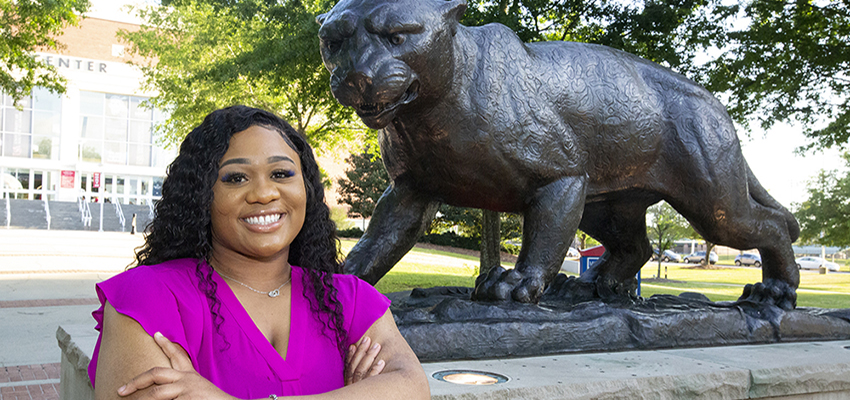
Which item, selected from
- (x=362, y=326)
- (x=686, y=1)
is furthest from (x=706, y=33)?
(x=362, y=326)

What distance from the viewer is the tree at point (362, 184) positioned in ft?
97.9

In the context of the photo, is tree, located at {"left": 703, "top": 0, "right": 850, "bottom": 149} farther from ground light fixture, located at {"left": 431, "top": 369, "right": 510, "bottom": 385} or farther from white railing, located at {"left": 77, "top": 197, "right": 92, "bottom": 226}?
white railing, located at {"left": 77, "top": 197, "right": 92, "bottom": 226}

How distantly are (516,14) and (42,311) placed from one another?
679 centimetres

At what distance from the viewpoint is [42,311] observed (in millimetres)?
7184

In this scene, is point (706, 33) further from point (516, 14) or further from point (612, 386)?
point (612, 386)

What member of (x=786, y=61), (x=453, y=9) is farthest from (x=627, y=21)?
(x=453, y=9)

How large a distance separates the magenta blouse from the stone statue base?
0.91 metres

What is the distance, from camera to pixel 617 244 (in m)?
4.12

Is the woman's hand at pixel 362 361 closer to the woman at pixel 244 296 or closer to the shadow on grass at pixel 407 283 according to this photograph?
the woman at pixel 244 296

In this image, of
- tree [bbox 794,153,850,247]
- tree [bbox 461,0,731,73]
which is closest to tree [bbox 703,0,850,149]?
tree [bbox 461,0,731,73]

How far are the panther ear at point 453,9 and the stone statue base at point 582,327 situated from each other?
47.6 inches

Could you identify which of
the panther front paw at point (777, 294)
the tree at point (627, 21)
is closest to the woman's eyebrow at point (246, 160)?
the panther front paw at point (777, 294)

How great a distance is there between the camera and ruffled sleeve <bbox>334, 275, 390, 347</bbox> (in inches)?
67.6

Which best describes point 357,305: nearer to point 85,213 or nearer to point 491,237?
point 491,237
